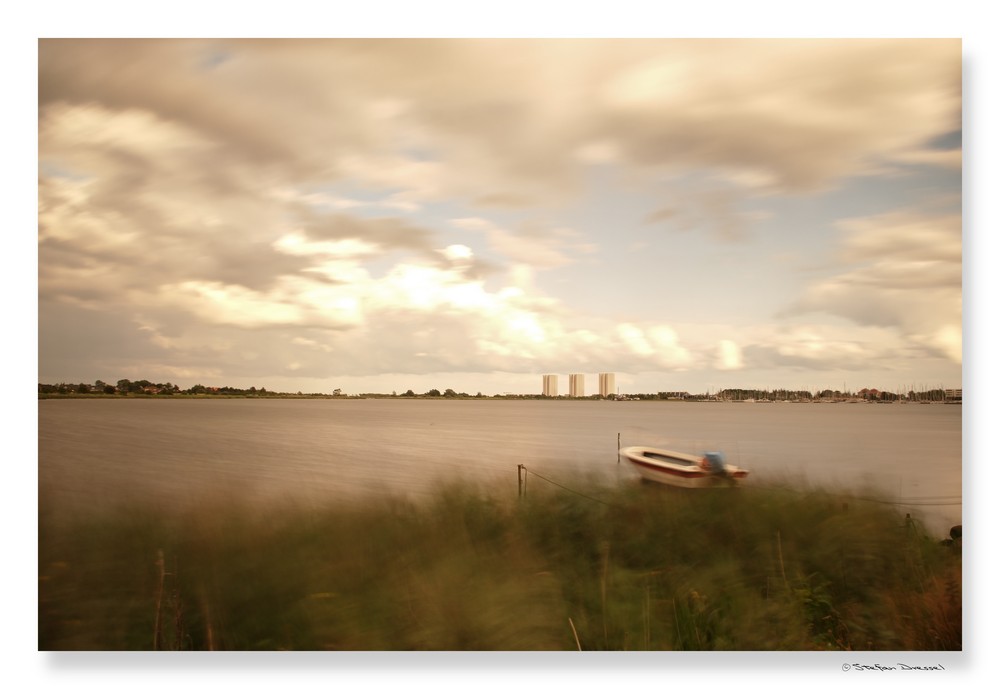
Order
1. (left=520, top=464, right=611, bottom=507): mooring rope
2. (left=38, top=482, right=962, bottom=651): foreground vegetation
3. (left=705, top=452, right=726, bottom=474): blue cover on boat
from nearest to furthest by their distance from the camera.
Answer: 1. (left=38, top=482, right=962, bottom=651): foreground vegetation
2. (left=520, top=464, right=611, bottom=507): mooring rope
3. (left=705, top=452, right=726, bottom=474): blue cover on boat

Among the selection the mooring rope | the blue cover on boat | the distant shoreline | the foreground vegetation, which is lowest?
the foreground vegetation

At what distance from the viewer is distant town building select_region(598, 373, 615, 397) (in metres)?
3.63

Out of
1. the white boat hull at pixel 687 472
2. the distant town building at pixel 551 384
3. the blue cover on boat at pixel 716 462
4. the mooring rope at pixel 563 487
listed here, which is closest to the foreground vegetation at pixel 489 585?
the mooring rope at pixel 563 487

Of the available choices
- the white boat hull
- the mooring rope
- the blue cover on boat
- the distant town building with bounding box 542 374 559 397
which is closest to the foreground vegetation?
the mooring rope

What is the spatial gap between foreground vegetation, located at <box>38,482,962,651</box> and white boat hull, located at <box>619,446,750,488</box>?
18.2 inches

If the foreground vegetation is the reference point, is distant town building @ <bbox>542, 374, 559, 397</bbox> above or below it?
above

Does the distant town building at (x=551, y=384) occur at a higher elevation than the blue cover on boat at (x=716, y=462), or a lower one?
higher

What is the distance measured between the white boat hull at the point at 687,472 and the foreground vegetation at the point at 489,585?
463 mm

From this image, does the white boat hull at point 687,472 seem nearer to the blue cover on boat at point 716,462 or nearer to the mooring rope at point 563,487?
the blue cover on boat at point 716,462

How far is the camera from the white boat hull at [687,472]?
3668 millimetres

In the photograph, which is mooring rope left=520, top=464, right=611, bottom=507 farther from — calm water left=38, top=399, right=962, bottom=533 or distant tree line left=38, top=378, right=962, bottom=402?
distant tree line left=38, top=378, right=962, bottom=402
